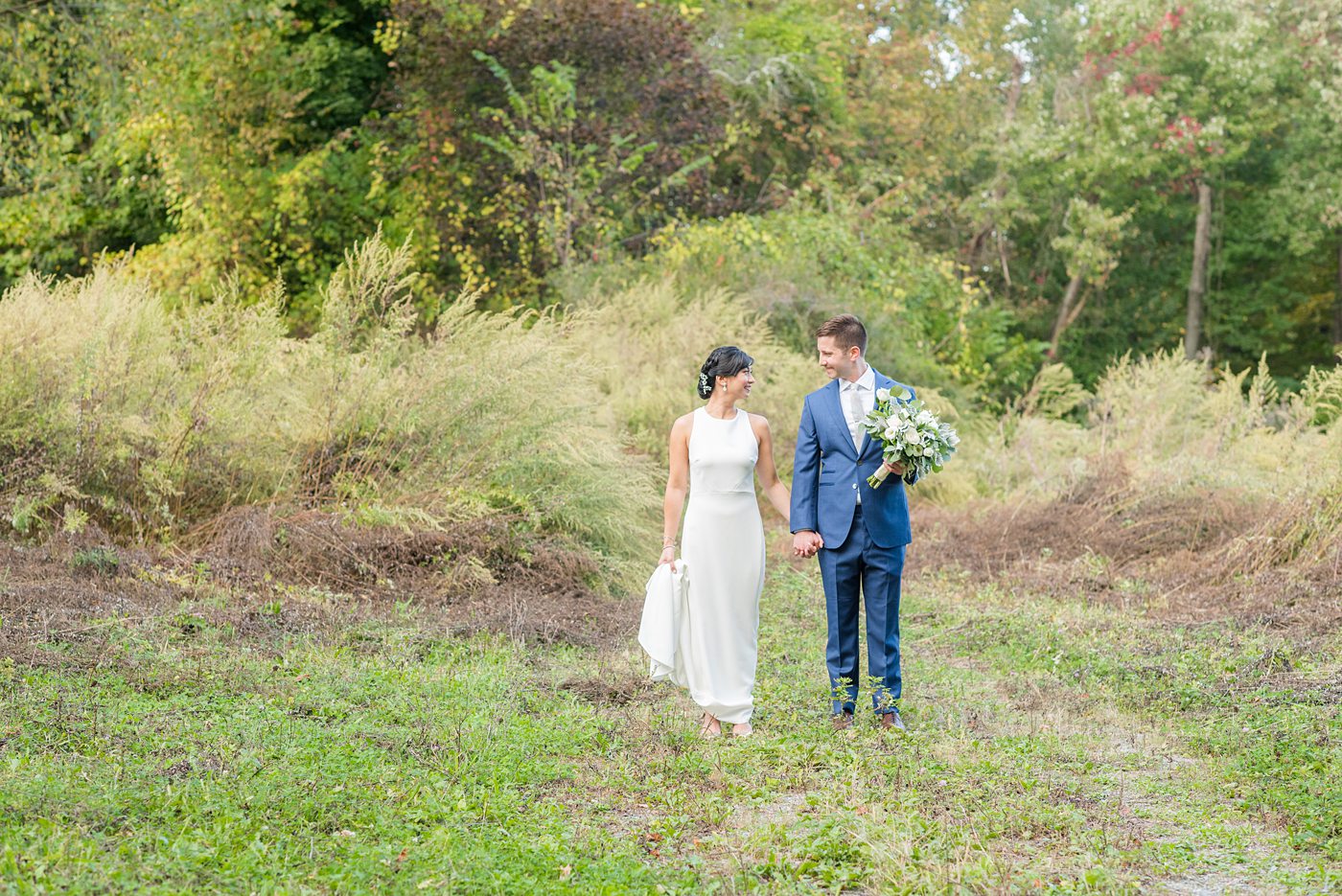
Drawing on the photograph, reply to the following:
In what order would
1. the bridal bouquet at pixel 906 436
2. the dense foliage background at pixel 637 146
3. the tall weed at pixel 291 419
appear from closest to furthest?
1. the bridal bouquet at pixel 906 436
2. the tall weed at pixel 291 419
3. the dense foliage background at pixel 637 146

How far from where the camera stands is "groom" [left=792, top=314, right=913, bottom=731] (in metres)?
7.36

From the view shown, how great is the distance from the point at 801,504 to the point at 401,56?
15.5m

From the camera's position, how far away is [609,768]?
21.1 feet

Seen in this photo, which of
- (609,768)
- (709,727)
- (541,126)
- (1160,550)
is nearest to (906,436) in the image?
(709,727)

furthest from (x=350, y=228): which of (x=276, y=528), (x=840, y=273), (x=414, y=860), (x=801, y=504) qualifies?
(x=414, y=860)

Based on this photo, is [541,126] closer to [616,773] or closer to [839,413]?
[839,413]

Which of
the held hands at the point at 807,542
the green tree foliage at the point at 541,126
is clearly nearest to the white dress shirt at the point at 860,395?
the held hands at the point at 807,542

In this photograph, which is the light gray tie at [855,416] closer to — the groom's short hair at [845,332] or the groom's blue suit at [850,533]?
the groom's blue suit at [850,533]

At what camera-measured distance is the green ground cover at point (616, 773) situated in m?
4.96

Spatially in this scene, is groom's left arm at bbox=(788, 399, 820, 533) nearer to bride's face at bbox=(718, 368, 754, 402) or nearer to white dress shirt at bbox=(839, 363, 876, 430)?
white dress shirt at bbox=(839, 363, 876, 430)

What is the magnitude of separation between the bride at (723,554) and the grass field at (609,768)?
0.28 metres

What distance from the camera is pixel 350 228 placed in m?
22.2

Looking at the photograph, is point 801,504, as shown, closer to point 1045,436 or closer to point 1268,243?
point 1045,436

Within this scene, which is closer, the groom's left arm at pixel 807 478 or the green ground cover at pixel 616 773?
the green ground cover at pixel 616 773
